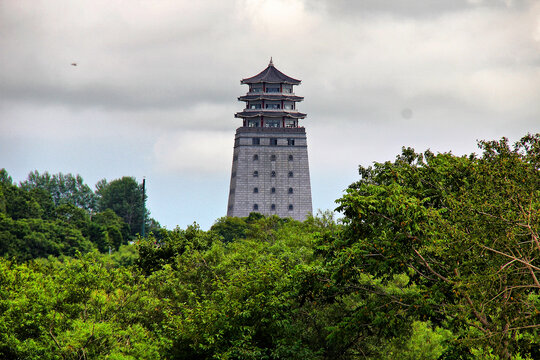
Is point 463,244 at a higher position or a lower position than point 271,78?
lower

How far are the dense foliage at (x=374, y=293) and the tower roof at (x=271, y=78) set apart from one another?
100890 millimetres

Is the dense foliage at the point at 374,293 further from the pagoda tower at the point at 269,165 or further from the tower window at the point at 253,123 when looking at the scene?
the tower window at the point at 253,123

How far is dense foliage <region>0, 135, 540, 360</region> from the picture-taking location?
21094 mm

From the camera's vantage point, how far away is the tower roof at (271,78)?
13625 centimetres

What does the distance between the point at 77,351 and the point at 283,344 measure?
22.9 ft

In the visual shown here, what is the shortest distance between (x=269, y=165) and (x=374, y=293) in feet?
342

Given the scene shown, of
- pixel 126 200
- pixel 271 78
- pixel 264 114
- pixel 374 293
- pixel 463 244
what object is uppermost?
pixel 271 78

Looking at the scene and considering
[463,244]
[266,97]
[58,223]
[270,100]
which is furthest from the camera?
[270,100]

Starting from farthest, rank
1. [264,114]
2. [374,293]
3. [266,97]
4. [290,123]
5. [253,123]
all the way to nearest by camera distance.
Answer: [290,123] < [253,123] < [266,97] < [264,114] < [374,293]

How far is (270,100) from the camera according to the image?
5389 inches

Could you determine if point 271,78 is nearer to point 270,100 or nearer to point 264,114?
point 270,100

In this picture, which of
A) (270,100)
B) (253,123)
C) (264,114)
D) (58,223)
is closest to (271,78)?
(270,100)

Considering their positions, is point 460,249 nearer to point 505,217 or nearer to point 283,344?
point 505,217

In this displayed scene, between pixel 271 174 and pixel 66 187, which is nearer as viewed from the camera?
pixel 271 174
